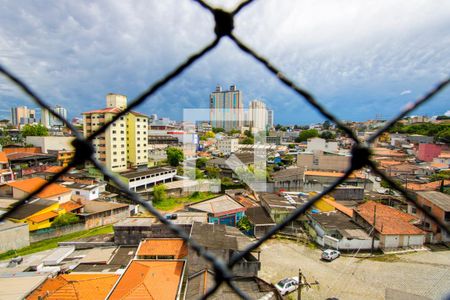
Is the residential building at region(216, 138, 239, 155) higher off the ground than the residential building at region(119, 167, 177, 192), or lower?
higher

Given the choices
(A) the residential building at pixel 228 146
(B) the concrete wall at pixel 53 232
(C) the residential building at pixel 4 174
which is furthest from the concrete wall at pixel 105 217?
(A) the residential building at pixel 228 146

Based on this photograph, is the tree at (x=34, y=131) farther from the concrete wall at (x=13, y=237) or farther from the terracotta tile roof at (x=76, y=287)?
the terracotta tile roof at (x=76, y=287)

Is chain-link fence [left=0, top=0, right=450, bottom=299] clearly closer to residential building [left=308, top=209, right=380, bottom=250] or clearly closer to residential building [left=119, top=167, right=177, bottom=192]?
residential building [left=308, top=209, right=380, bottom=250]

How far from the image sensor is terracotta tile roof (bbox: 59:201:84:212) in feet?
27.9

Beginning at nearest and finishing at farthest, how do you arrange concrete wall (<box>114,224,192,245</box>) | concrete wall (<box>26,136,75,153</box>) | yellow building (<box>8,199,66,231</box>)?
concrete wall (<box>114,224,192,245</box>) → yellow building (<box>8,199,66,231</box>) → concrete wall (<box>26,136,75,153</box>)

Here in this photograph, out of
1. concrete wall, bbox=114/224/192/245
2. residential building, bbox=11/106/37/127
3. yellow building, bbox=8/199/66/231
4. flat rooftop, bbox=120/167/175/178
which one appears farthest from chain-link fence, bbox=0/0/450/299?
residential building, bbox=11/106/37/127

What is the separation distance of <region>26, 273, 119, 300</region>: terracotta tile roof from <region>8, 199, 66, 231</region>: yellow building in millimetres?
3919

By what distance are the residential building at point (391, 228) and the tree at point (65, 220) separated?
353 inches

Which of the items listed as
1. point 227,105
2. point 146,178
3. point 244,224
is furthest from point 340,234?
point 227,105

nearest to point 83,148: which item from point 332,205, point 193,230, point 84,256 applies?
point 193,230

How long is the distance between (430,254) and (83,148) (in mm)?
8824

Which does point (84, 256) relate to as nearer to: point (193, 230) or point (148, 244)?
point (148, 244)

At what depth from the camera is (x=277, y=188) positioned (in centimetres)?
1228

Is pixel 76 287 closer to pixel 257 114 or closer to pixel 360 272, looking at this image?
pixel 360 272
